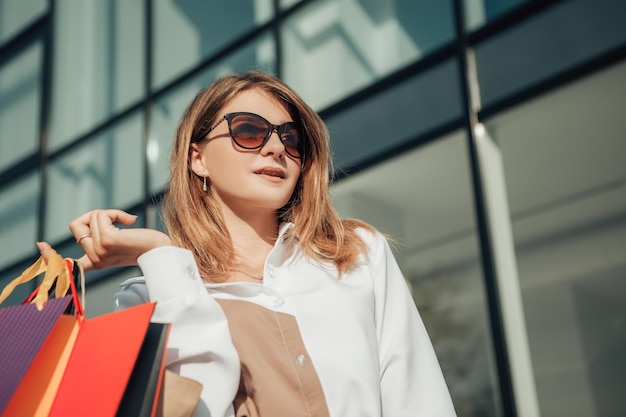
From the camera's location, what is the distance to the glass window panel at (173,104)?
5895mm

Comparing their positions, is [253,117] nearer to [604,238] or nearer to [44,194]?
[604,238]

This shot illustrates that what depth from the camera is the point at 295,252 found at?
194 centimetres

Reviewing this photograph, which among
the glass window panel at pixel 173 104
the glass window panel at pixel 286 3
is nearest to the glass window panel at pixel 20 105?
the glass window panel at pixel 173 104

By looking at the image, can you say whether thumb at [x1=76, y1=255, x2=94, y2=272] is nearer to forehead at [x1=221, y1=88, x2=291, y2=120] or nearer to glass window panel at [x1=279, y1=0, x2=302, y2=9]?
forehead at [x1=221, y1=88, x2=291, y2=120]

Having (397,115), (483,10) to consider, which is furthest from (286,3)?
(483,10)

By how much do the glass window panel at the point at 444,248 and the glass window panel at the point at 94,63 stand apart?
311cm

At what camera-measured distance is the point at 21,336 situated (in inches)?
49.5

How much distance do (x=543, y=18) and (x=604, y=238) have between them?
1.33 meters

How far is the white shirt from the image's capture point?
4.94 feet

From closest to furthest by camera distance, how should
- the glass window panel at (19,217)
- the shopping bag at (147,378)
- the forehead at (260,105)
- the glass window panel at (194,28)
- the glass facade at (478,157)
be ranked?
the shopping bag at (147,378) → the forehead at (260,105) → the glass facade at (478,157) → the glass window panel at (194,28) → the glass window panel at (19,217)

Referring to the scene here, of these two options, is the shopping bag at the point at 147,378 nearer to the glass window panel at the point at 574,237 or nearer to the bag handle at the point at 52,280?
the bag handle at the point at 52,280

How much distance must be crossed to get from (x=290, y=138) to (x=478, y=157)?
2.52 metres

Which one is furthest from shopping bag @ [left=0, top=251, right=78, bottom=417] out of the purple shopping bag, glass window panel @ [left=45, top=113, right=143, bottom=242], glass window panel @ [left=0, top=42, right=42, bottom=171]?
glass window panel @ [left=0, top=42, right=42, bottom=171]

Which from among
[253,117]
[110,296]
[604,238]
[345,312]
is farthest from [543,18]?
[110,296]
